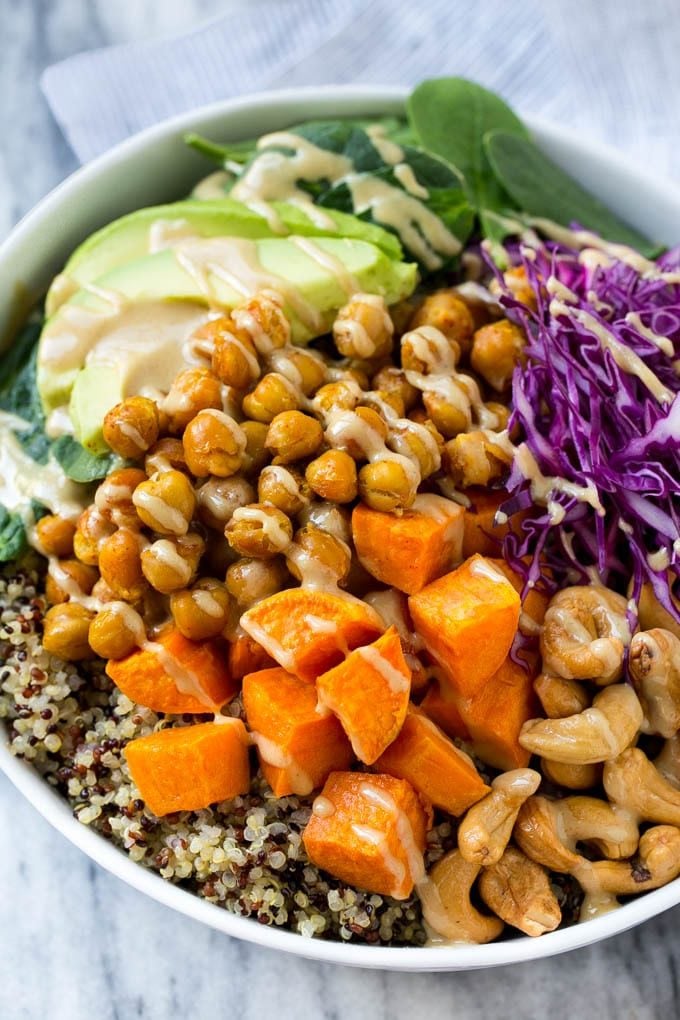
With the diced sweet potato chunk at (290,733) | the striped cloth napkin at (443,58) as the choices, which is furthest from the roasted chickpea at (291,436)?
the striped cloth napkin at (443,58)

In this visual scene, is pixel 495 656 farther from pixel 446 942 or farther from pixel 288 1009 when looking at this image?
pixel 288 1009

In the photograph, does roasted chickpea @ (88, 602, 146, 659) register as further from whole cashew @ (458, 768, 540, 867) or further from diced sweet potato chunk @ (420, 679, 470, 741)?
whole cashew @ (458, 768, 540, 867)

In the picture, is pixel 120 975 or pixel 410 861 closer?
pixel 410 861

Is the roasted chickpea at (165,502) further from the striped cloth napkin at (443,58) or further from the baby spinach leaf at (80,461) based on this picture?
the striped cloth napkin at (443,58)

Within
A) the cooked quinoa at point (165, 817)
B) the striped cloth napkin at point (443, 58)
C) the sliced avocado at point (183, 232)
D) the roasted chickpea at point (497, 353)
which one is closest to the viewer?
the cooked quinoa at point (165, 817)

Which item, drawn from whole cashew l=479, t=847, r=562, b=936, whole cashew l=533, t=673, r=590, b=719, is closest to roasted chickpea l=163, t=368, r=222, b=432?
whole cashew l=533, t=673, r=590, b=719

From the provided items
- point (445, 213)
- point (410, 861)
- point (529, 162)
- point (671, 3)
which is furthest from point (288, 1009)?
point (671, 3)
